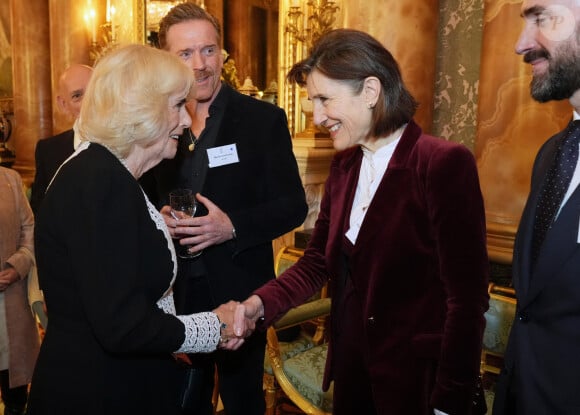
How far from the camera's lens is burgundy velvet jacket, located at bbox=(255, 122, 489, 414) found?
154 centimetres

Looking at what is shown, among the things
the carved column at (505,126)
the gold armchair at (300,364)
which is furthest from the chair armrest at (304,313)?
the carved column at (505,126)

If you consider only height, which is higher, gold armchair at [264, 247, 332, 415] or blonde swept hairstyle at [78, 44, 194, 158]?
blonde swept hairstyle at [78, 44, 194, 158]

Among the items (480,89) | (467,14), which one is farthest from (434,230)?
(467,14)

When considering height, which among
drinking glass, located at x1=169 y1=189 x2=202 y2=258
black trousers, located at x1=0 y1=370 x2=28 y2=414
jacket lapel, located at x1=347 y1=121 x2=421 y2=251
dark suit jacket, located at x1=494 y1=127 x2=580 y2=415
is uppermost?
jacket lapel, located at x1=347 y1=121 x2=421 y2=251

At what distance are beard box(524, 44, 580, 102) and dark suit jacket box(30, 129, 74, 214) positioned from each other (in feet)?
7.65

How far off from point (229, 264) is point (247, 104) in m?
0.69

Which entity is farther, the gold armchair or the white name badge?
the gold armchair

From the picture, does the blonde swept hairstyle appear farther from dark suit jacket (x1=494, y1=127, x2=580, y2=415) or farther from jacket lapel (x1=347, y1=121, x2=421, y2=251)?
dark suit jacket (x1=494, y1=127, x2=580, y2=415)

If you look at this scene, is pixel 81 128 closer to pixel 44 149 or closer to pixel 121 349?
pixel 121 349

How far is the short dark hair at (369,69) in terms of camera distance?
5.45ft

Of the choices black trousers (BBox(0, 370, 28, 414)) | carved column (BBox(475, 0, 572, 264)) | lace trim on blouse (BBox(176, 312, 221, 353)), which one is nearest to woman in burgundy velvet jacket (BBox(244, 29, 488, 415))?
lace trim on blouse (BBox(176, 312, 221, 353))

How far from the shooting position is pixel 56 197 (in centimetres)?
149

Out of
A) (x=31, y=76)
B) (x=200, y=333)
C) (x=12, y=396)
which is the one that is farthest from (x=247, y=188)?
(x=31, y=76)

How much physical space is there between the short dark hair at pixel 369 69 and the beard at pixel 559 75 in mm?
373
